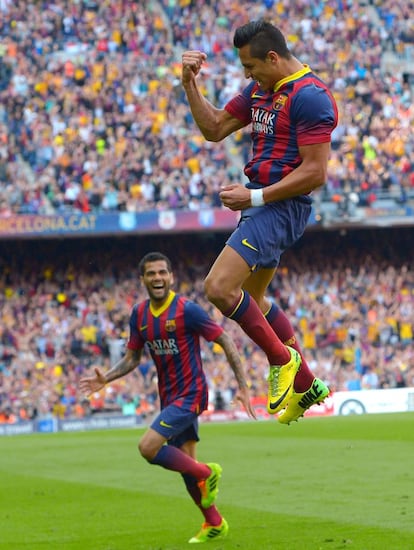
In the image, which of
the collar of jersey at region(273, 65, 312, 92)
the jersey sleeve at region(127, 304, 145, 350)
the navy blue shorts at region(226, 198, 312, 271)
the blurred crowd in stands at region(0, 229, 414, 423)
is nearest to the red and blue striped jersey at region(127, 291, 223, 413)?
the jersey sleeve at region(127, 304, 145, 350)

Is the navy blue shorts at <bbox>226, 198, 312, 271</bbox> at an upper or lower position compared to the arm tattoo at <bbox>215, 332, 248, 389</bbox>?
upper

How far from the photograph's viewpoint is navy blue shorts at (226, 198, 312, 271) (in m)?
8.12

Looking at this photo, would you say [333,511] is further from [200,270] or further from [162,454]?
[200,270]

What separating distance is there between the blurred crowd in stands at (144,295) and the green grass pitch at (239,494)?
7161 mm

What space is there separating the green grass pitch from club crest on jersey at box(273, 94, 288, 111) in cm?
351

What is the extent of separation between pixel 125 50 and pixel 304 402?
2886 centimetres

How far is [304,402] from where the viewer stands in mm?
8695

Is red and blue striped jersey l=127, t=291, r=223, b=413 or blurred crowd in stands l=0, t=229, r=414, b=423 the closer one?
red and blue striped jersey l=127, t=291, r=223, b=413

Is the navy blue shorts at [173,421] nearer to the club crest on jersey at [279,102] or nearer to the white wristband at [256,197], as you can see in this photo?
the white wristband at [256,197]

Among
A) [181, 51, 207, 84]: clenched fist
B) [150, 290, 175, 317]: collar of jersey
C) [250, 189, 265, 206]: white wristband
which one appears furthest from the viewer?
[150, 290, 175, 317]: collar of jersey

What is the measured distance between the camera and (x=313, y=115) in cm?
797

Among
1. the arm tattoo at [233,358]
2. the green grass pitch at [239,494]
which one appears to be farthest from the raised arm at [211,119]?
the green grass pitch at [239,494]

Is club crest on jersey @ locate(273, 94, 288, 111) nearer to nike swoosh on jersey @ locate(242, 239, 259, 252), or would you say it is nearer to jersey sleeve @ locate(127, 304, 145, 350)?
nike swoosh on jersey @ locate(242, 239, 259, 252)

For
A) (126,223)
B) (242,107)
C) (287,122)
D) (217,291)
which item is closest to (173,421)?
(217,291)
